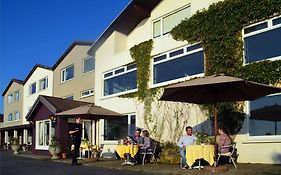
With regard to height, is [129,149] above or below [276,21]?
below

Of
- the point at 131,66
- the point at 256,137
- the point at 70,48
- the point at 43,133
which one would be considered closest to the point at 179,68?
the point at 131,66

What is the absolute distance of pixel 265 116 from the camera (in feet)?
43.5

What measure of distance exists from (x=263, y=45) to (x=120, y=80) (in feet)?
31.5

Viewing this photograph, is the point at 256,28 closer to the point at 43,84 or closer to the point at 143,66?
the point at 143,66

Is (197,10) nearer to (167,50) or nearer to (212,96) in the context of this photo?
(167,50)

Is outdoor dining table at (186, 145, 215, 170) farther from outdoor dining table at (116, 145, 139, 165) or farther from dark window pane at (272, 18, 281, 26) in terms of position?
dark window pane at (272, 18, 281, 26)

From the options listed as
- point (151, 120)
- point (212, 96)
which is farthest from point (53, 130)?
point (212, 96)

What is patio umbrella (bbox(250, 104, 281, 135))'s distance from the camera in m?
12.9

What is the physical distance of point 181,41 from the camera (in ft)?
56.7

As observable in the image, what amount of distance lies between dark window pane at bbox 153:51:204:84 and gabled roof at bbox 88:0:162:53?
3034 millimetres

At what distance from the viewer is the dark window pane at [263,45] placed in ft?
43.5

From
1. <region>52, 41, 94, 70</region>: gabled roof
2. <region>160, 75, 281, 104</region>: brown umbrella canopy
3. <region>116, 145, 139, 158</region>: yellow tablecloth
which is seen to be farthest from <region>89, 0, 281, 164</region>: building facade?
<region>52, 41, 94, 70</region>: gabled roof

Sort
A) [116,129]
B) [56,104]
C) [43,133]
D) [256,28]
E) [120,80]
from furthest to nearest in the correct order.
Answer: [43,133], [56,104], [116,129], [120,80], [256,28]

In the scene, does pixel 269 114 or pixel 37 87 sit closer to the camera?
pixel 269 114
